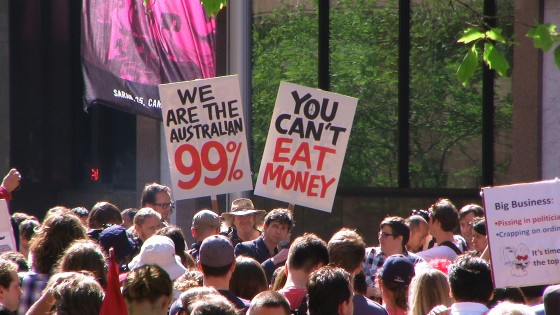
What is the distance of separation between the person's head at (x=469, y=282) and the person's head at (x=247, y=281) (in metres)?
1.28

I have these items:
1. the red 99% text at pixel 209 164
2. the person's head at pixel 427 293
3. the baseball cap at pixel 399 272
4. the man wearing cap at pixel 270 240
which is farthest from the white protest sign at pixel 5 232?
the person's head at pixel 427 293

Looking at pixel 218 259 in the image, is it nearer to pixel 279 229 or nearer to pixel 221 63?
pixel 279 229

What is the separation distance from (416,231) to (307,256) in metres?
3.00

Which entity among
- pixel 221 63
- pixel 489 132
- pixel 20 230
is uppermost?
pixel 221 63

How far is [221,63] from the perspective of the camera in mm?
13602

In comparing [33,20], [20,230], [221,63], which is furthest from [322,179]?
[33,20]

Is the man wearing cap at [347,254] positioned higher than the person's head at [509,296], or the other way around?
the man wearing cap at [347,254]

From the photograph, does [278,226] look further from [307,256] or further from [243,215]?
[307,256]

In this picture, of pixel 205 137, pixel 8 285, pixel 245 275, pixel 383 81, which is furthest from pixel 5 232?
pixel 383 81

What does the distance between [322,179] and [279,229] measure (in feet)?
3.23

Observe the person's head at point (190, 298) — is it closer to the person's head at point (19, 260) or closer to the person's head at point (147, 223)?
the person's head at point (19, 260)

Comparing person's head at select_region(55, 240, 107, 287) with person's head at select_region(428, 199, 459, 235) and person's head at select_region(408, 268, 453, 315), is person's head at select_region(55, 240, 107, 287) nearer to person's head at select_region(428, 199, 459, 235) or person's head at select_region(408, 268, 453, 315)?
person's head at select_region(408, 268, 453, 315)

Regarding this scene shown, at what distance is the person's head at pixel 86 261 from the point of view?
5.76 m

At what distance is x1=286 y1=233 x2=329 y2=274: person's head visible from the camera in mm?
6035
